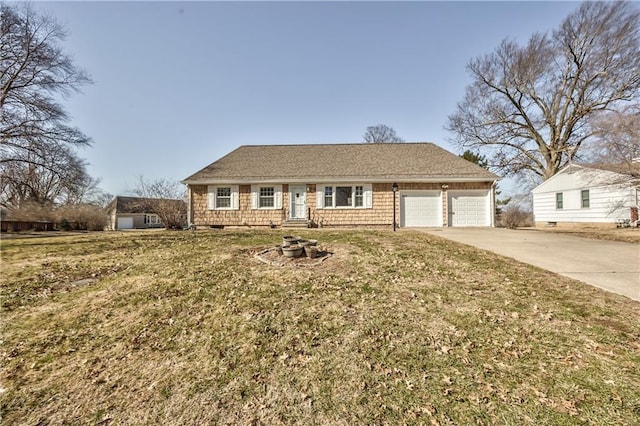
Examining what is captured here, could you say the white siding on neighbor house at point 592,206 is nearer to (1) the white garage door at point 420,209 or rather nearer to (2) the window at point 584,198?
(2) the window at point 584,198

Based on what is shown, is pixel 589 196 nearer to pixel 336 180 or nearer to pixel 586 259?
pixel 586 259

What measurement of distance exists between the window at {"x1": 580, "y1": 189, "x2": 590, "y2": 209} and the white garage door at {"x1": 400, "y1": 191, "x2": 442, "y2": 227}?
1012 cm

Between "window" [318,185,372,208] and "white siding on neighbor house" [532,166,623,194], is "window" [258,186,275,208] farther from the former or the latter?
"white siding on neighbor house" [532,166,623,194]

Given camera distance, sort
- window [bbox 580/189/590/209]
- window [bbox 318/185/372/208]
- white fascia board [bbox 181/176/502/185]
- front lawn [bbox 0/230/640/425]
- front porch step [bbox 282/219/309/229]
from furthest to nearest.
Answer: window [bbox 580/189/590/209] < window [bbox 318/185/372/208] < front porch step [bbox 282/219/309/229] < white fascia board [bbox 181/176/502/185] < front lawn [bbox 0/230/640/425]

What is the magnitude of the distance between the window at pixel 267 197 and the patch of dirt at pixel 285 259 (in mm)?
8786

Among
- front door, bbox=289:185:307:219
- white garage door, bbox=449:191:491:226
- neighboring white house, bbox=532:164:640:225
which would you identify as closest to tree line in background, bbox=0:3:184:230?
front door, bbox=289:185:307:219

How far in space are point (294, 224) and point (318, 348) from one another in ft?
39.8

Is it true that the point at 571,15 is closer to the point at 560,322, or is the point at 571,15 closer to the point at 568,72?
the point at 568,72

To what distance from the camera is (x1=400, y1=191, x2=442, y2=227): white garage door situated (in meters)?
15.0

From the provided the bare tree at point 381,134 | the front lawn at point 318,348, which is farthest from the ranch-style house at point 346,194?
the bare tree at point 381,134

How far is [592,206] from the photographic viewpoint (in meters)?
16.2

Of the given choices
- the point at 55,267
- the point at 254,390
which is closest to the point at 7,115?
the point at 55,267

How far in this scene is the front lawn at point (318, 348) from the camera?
7.85 feet

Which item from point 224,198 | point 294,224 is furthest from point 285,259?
point 224,198
